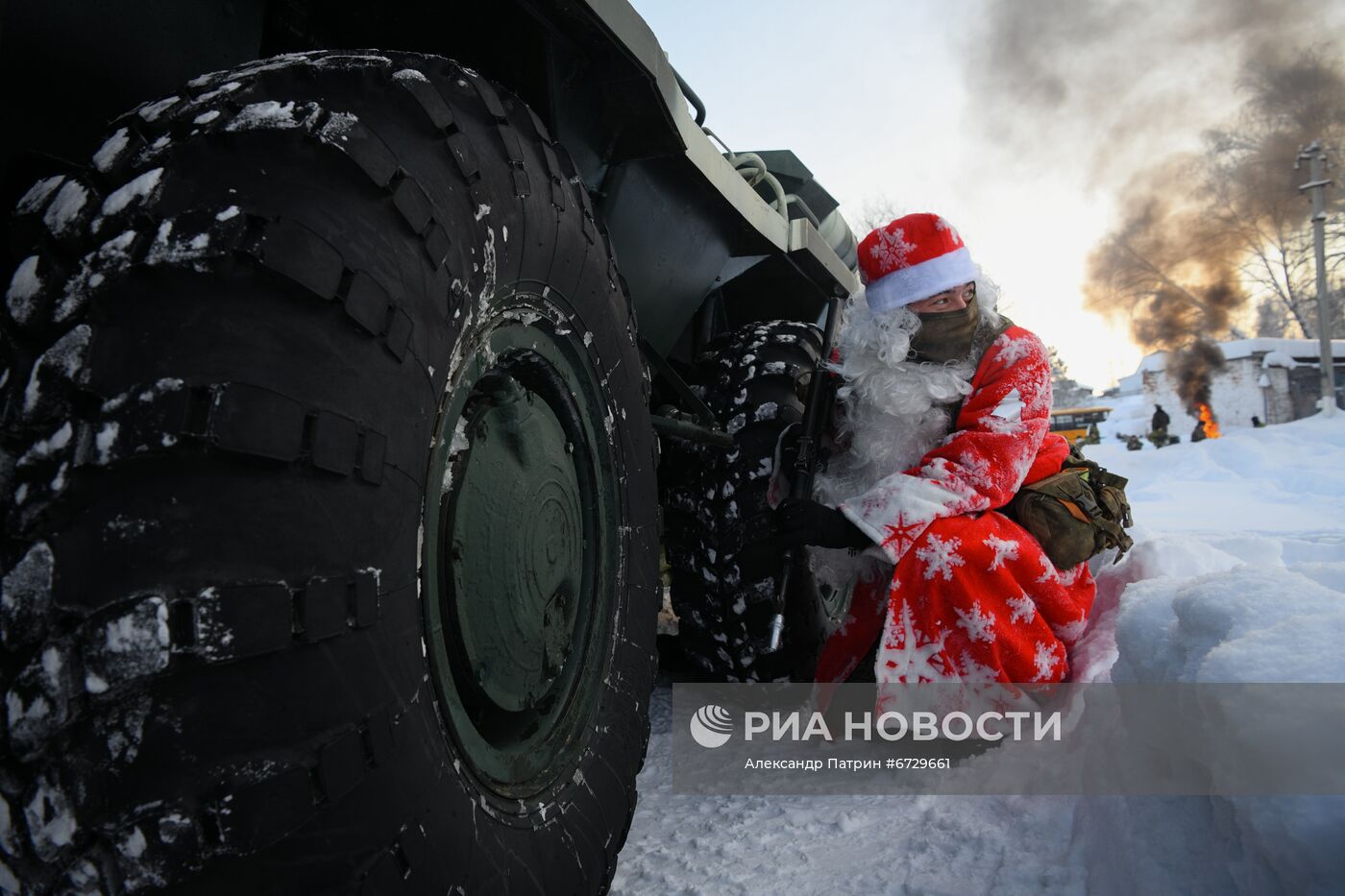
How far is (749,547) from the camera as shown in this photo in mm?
2262

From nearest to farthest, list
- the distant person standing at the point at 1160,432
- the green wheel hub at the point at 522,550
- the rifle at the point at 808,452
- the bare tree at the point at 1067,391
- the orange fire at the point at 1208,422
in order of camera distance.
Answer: the green wheel hub at the point at 522,550 → the rifle at the point at 808,452 → the distant person standing at the point at 1160,432 → the orange fire at the point at 1208,422 → the bare tree at the point at 1067,391

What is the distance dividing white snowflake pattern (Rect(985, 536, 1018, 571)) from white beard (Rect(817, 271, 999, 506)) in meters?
0.33

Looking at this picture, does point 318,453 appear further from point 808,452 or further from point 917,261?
point 917,261

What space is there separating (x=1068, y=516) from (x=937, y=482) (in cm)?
42

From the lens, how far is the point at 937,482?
83.7 inches

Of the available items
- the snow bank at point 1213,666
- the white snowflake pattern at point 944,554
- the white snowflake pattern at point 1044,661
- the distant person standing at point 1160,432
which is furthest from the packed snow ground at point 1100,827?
the distant person standing at point 1160,432

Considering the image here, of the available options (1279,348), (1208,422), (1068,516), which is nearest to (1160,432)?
(1208,422)

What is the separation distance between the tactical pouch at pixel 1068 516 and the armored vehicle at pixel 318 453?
1.25 metres

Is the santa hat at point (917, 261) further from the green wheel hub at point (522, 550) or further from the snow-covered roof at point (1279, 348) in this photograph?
the snow-covered roof at point (1279, 348)

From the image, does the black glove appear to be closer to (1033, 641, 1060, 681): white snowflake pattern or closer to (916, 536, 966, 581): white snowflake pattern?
(916, 536, 966, 581): white snowflake pattern

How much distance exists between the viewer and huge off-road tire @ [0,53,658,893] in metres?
0.62

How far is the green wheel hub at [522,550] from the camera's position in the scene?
109cm

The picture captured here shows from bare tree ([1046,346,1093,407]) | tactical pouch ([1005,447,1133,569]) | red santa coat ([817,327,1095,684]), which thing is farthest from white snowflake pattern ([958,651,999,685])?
bare tree ([1046,346,1093,407])

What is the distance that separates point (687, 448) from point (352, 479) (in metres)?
1.67
